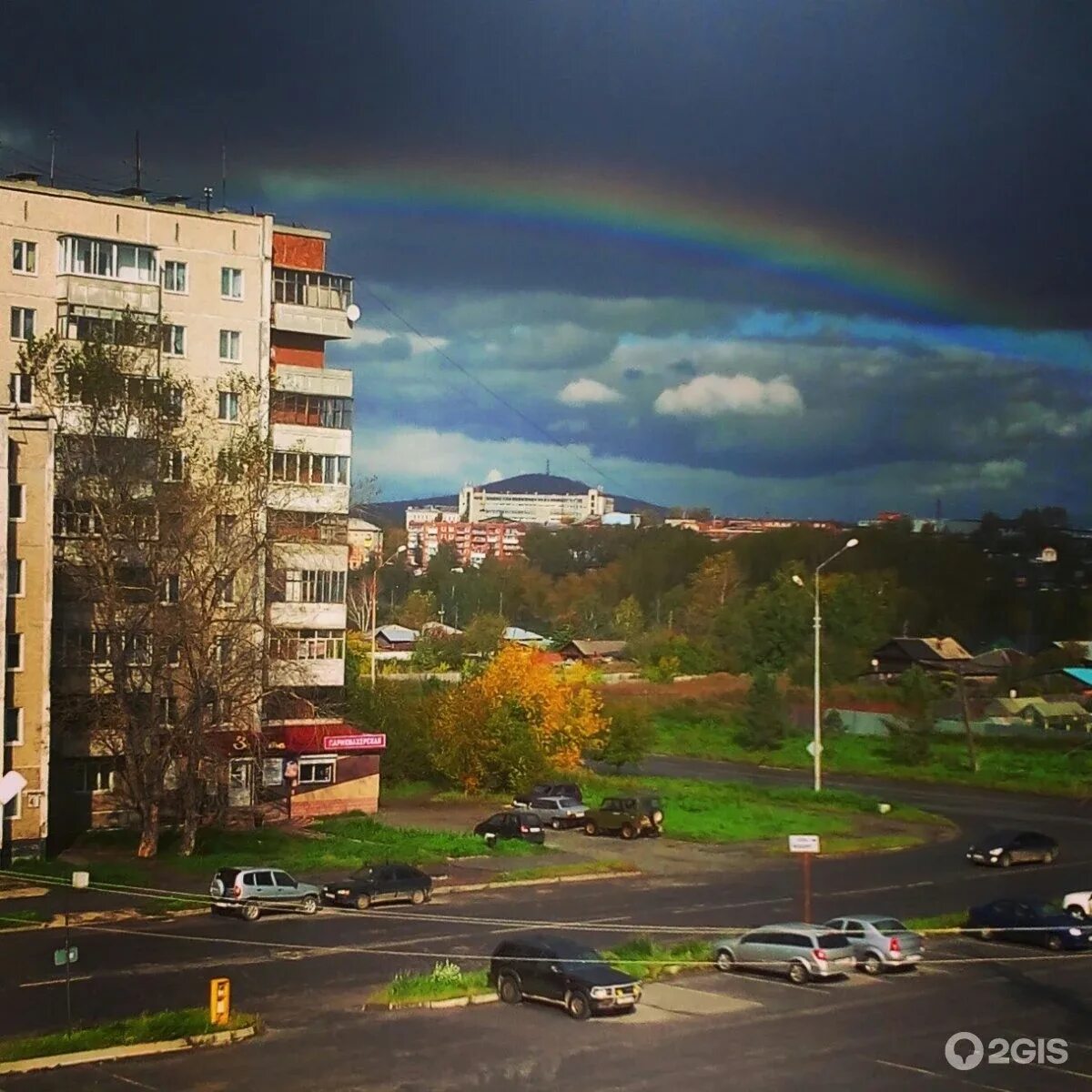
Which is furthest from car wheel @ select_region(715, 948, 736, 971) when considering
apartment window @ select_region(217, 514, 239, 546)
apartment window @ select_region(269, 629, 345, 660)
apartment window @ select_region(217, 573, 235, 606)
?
apartment window @ select_region(269, 629, 345, 660)

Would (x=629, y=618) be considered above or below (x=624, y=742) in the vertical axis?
above

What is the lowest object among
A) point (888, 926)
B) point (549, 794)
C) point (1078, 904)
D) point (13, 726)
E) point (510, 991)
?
point (1078, 904)

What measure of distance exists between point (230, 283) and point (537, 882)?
23.0m

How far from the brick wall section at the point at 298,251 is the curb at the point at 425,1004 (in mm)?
33296

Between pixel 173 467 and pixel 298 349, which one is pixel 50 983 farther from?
pixel 298 349

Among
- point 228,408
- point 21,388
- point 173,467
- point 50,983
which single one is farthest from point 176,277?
point 50,983

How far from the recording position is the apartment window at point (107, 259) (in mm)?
45125

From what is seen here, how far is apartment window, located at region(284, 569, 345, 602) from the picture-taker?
159 feet

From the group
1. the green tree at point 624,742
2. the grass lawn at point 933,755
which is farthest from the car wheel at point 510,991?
the grass lawn at point 933,755

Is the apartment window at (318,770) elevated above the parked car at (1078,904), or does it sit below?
above

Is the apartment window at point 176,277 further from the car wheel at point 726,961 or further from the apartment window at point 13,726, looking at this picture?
the car wheel at point 726,961

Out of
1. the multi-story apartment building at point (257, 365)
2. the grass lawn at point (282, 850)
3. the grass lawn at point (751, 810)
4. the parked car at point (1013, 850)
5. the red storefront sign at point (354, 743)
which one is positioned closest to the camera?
the grass lawn at point (282, 850)

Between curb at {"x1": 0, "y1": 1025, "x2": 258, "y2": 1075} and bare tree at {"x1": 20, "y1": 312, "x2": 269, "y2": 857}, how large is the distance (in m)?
19.2

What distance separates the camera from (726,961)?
83.1 ft
